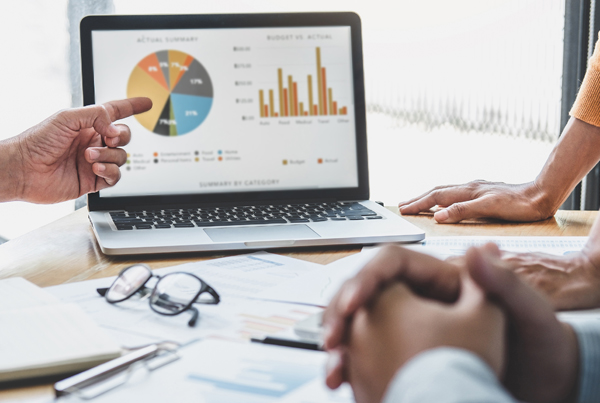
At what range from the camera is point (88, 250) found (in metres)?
0.85

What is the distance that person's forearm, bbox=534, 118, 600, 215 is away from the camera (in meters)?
1.02

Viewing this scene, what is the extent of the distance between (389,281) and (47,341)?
31cm

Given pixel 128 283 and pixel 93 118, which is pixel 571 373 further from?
pixel 93 118

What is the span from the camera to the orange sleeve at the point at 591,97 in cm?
100

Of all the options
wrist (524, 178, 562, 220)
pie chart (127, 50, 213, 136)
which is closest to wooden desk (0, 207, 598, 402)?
wrist (524, 178, 562, 220)

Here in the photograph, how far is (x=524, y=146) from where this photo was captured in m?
2.09

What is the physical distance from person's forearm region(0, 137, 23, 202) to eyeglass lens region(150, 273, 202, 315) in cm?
51

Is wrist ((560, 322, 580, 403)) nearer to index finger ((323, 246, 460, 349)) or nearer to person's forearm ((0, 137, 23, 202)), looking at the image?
index finger ((323, 246, 460, 349))

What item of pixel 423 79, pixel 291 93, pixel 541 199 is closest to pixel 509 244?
pixel 541 199

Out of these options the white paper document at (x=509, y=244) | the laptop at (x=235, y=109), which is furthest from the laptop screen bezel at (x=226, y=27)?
the white paper document at (x=509, y=244)

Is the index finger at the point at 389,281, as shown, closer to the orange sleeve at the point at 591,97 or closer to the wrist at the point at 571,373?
the wrist at the point at 571,373

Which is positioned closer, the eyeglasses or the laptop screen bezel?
the eyeglasses

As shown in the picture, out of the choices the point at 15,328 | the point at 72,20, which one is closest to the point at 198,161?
the point at 15,328

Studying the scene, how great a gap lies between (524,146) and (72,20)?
178 cm
